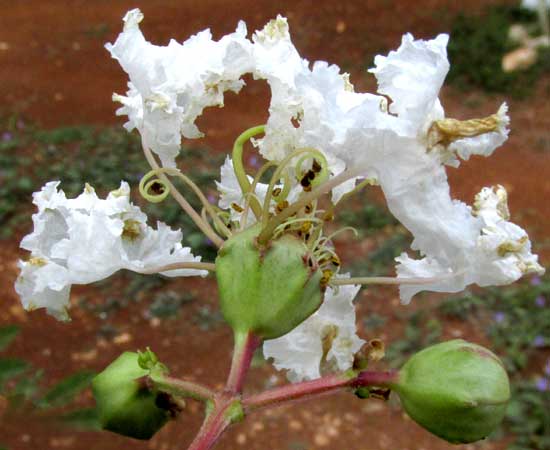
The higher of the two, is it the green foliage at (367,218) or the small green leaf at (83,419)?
the green foliage at (367,218)

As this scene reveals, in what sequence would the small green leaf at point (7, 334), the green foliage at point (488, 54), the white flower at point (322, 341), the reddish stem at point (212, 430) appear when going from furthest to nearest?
1. the green foliage at point (488, 54)
2. the small green leaf at point (7, 334)
3. the white flower at point (322, 341)
4. the reddish stem at point (212, 430)

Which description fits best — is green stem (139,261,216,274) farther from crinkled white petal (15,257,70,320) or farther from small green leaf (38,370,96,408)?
small green leaf (38,370,96,408)

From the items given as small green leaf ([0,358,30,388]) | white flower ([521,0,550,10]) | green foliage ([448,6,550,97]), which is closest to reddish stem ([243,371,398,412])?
small green leaf ([0,358,30,388])

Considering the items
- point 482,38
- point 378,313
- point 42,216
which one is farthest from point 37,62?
point 42,216

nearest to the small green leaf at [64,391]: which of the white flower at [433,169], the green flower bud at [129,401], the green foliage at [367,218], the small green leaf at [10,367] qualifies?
the small green leaf at [10,367]

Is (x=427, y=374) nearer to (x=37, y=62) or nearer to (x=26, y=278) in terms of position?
(x=26, y=278)

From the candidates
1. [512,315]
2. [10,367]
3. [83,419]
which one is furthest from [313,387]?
[512,315]

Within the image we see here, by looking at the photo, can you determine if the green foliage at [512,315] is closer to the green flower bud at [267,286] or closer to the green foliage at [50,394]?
the green foliage at [50,394]
